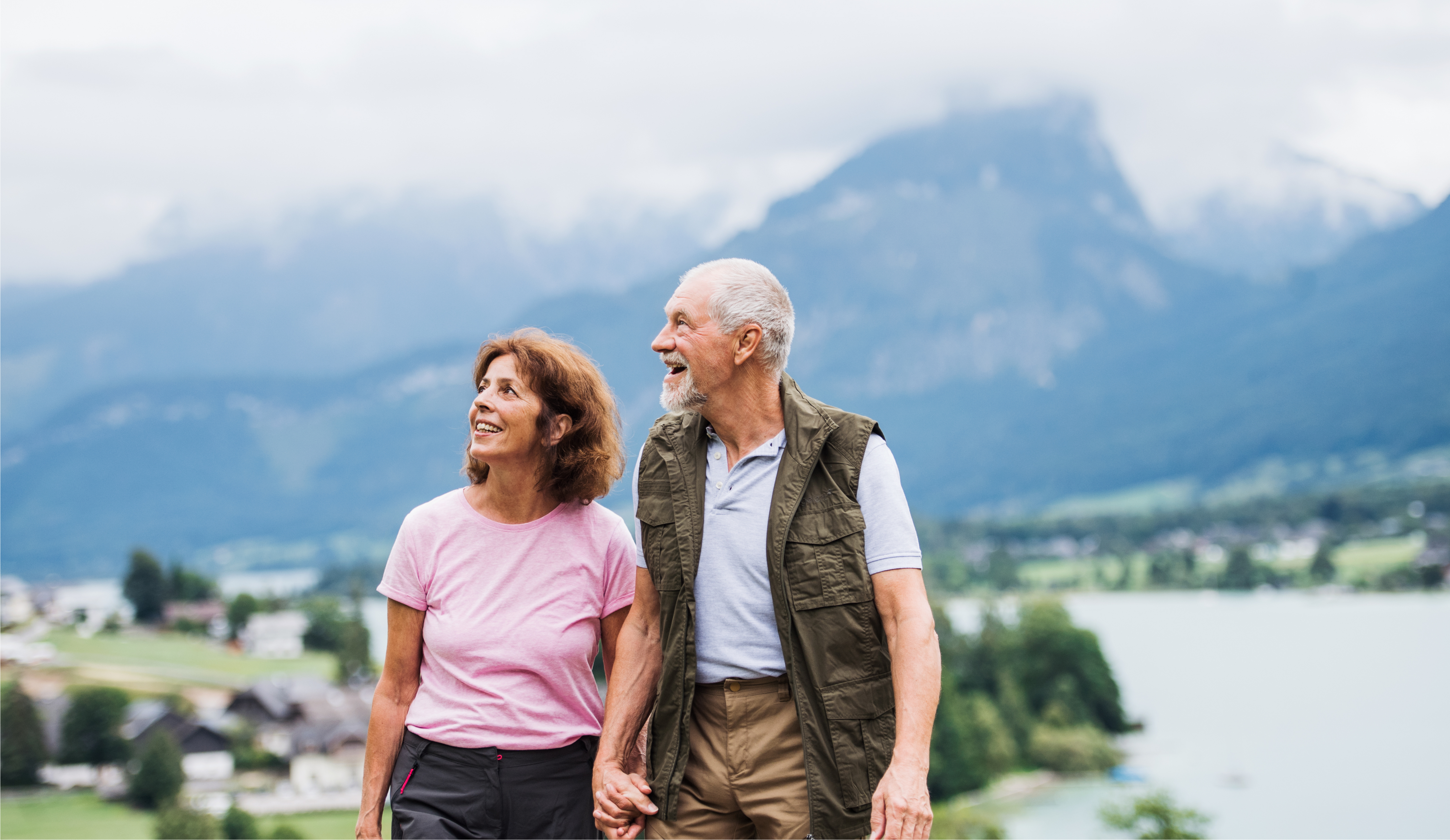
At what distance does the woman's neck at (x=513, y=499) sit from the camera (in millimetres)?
3605

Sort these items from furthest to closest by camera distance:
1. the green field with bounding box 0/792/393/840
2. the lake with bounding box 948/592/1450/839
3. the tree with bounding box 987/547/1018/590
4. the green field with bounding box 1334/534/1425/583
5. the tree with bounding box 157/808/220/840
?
the green field with bounding box 1334/534/1425/583 → the tree with bounding box 987/547/1018/590 → the lake with bounding box 948/592/1450/839 → the green field with bounding box 0/792/393/840 → the tree with bounding box 157/808/220/840

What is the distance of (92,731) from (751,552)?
60.6 metres

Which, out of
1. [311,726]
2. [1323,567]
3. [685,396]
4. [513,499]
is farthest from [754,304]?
[1323,567]

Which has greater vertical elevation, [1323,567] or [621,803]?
[621,803]

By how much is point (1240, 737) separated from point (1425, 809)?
19.5 meters

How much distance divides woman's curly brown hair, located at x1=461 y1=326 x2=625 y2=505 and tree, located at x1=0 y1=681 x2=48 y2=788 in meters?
58.9

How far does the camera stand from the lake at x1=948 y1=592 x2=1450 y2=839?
227 feet

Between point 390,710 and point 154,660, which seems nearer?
point 390,710

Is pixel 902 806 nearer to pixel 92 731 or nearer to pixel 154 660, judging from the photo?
pixel 92 731

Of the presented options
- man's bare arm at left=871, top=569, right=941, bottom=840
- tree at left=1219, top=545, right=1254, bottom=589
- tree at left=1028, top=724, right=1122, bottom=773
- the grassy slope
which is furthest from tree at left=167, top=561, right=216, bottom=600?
tree at left=1219, top=545, right=1254, bottom=589

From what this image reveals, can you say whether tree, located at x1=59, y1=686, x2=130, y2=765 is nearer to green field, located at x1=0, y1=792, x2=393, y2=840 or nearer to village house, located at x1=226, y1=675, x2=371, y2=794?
green field, located at x1=0, y1=792, x2=393, y2=840

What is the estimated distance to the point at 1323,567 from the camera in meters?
125

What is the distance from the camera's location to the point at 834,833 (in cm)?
311

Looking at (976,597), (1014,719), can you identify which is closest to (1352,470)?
(976,597)
